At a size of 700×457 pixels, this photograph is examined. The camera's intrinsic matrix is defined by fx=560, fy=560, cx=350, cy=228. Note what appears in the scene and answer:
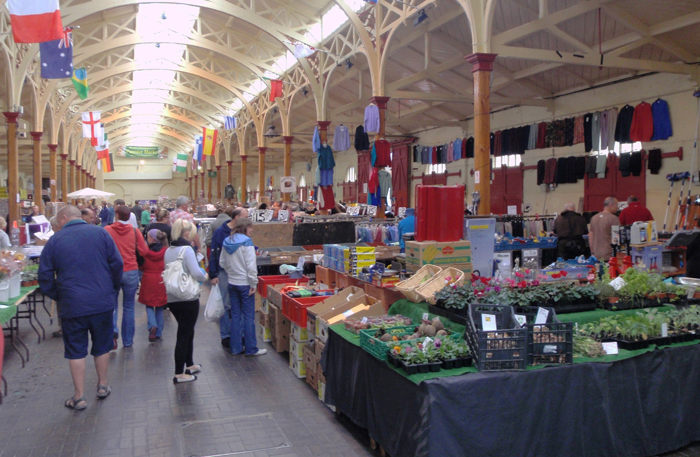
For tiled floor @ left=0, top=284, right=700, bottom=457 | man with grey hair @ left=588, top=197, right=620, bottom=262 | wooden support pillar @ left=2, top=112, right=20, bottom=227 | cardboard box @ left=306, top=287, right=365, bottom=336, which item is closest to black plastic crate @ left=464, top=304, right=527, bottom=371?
tiled floor @ left=0, top=284, right=700, bottom=457

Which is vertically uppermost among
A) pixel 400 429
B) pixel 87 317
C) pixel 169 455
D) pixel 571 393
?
pixel 87 317

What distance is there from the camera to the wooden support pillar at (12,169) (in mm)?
16562

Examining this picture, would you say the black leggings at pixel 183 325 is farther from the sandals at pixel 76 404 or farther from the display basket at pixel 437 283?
the display basket at pixel 437 283

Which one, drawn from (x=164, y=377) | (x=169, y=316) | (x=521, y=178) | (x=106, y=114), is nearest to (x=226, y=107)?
(x=106, y=114)

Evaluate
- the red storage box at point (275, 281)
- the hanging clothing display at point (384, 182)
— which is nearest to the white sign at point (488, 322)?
the red storage box at point (275, 281)

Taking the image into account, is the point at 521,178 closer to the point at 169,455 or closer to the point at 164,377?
the point at 164,377

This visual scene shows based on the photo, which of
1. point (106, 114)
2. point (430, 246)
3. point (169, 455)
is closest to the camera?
point (169, 455)

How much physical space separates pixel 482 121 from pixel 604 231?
2848 millimetres

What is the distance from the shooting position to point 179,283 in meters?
5.34

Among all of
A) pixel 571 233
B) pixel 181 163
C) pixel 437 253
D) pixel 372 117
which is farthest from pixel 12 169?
pixel 181 163

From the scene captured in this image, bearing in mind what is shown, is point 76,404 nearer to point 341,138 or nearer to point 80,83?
point 80,83

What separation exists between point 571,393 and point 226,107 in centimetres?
2963

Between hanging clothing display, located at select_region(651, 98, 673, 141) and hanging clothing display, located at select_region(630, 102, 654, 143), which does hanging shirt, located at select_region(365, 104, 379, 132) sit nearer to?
hanging clothing display, located at select_region(630, 102, 654, 143)

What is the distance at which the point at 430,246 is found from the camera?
5.46 m
